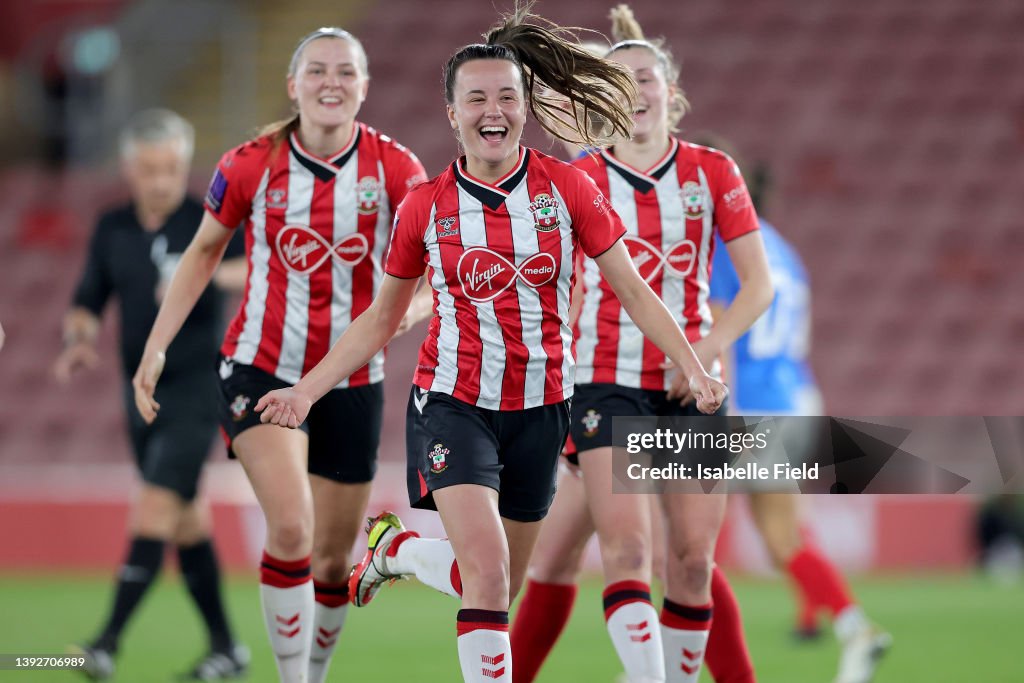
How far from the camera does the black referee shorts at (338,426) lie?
15.3ft

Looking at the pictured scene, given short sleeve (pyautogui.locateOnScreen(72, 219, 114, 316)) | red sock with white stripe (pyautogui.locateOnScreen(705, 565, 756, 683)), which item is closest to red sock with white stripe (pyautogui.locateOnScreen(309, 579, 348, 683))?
red sock with white stripe (pyautogui.locateOnScreen(705, 565, 756, 683))

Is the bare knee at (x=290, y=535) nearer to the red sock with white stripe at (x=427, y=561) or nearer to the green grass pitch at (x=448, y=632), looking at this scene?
the red sock with white stripe at (x=427, y=561)

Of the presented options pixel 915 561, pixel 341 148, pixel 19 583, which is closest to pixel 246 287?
pixel 341 148

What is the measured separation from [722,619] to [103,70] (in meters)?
10.6

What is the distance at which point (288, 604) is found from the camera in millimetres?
4477

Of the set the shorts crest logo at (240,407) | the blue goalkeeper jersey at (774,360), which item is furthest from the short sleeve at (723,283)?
the shorts crest logo at (240,407)

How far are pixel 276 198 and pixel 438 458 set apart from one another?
49.4 inches

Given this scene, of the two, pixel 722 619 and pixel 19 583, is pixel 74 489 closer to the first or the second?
pixel 19 583

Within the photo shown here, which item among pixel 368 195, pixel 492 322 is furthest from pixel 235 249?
pixel 492 322

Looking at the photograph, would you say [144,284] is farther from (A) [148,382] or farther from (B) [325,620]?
(B) [325,620]

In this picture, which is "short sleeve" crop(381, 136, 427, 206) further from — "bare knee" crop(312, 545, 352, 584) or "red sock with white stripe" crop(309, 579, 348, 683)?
"red sock with white stripe" crop(309, 579, 348, 683)

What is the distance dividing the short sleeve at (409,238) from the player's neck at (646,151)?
93 cm

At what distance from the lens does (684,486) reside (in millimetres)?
4383

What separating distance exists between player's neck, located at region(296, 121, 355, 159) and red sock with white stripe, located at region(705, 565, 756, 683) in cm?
191
